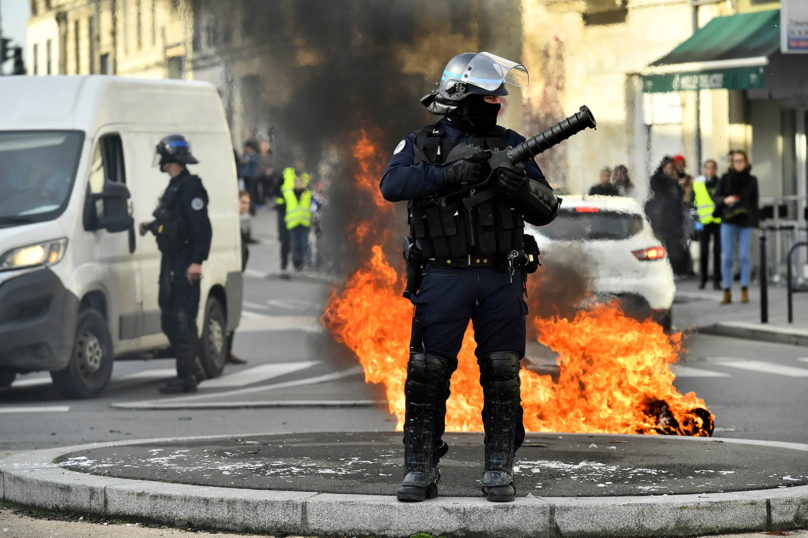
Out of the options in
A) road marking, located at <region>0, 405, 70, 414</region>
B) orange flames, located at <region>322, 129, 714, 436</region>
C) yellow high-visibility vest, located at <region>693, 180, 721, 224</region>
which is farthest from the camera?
yellow high-visibility vest, located at <region>693, 180, 721, 224</region>

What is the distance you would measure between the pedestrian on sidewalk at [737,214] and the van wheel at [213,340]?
6904 mm

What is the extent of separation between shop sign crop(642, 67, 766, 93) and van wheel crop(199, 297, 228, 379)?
818cm

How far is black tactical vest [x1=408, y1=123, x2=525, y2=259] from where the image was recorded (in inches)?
201

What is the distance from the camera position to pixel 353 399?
10000mm

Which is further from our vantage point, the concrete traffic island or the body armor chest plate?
the body armor chest plate

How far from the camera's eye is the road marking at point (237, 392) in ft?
32.3

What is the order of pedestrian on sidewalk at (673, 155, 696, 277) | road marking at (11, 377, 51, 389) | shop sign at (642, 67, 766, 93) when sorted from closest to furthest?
road marking at (11, 377, 51, 389), pedestrian on sidewalk at (673, 155, 696, 277), shop sign at (642, 67, 766, 93)

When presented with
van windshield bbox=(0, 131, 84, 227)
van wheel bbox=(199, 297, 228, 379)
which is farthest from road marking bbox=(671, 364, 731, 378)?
van windshield bbox=(0, 131, 84, 227)

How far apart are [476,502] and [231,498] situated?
0.92 meters

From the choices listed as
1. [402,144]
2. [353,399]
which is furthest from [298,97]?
[402,144]

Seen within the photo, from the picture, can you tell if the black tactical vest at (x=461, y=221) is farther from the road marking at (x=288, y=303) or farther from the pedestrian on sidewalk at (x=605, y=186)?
the road marking at (x=288, y=303)

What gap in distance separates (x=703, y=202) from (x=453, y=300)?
13.0 meters

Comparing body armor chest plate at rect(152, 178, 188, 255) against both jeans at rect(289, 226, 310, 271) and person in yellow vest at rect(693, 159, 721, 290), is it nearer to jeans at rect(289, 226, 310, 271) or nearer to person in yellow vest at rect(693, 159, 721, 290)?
person in yellow vest at rect(693, 159, 721, 290)

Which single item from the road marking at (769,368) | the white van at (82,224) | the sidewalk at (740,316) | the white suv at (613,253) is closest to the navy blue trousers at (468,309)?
the white suv at (613,253)
